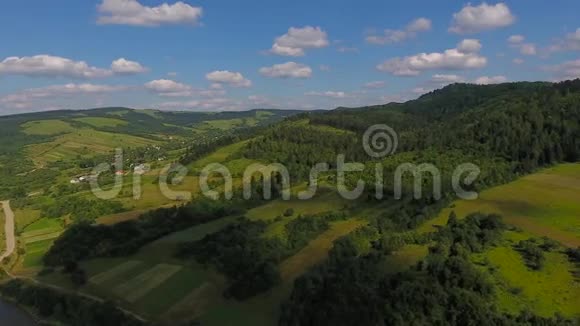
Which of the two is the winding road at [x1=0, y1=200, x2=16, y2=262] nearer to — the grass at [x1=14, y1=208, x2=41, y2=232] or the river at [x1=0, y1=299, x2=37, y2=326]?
the grass at [x1=14, y1=208, x2=41, y2=232]

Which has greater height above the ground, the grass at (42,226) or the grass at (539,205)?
the grass at (539,205)

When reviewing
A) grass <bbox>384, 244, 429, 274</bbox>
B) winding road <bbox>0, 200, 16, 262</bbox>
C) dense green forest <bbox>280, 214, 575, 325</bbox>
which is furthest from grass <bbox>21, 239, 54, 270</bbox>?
grass <bbox>384, 244, 429, 274</bbox>

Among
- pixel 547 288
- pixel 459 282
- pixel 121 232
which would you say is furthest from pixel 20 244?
pixel 547 288

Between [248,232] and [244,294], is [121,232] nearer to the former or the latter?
[248,232]

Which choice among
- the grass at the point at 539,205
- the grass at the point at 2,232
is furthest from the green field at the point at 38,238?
the grass at the point at 539,205

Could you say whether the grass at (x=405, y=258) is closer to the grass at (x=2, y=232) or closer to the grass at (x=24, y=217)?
the grass at (x=2, y=232)
